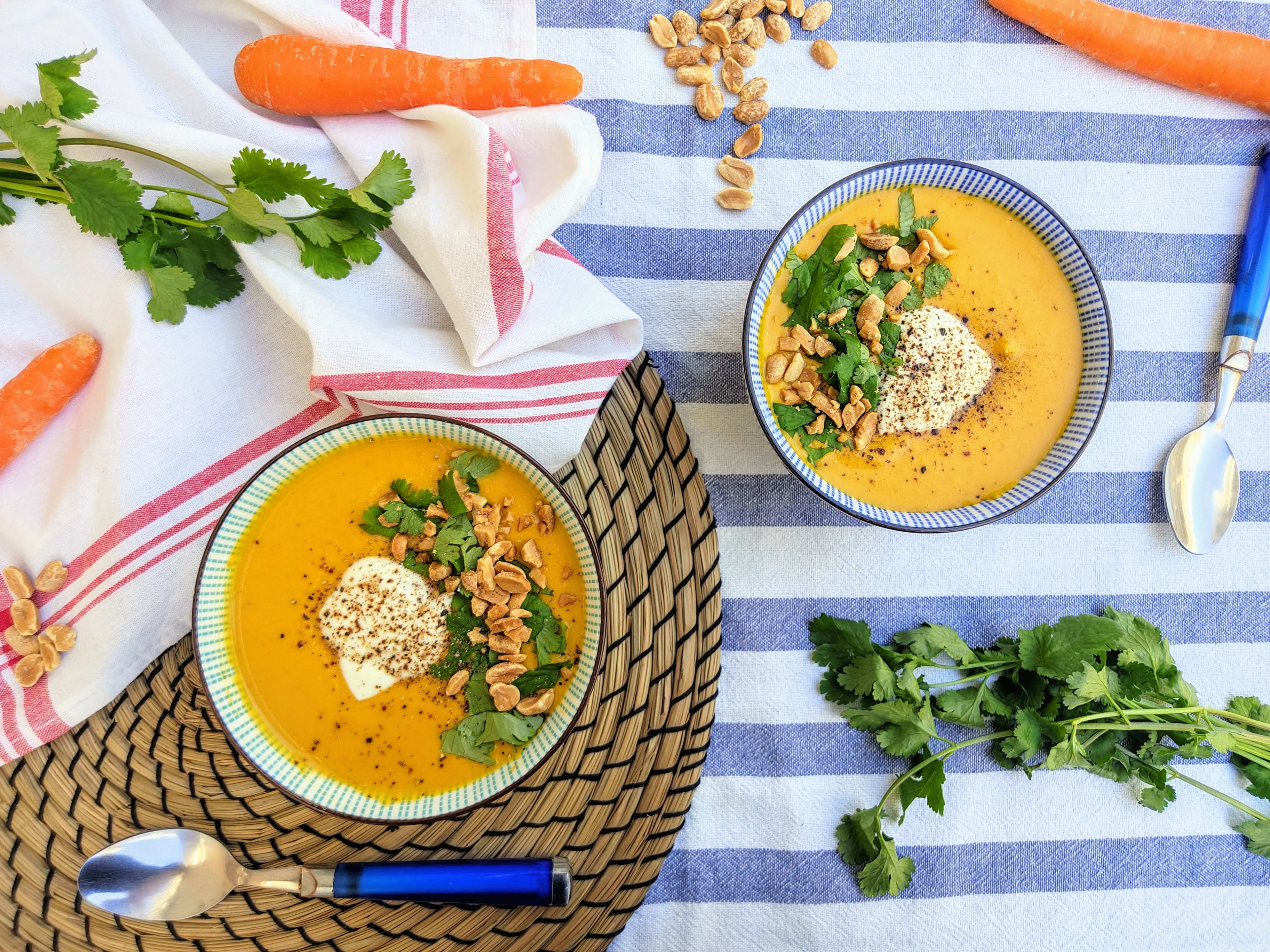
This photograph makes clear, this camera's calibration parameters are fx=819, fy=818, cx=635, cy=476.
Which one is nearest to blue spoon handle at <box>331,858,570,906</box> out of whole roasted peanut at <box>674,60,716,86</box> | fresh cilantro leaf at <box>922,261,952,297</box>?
fresh cilantro leaf at <box>922,261,952,297</box>

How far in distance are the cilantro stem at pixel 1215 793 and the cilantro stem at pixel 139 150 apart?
2.74 metres

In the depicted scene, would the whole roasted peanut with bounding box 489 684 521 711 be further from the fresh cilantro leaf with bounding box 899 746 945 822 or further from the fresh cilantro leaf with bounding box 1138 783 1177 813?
the fresh cilantro leaf with bounding box 1138 783 1177 813

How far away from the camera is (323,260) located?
1.83m

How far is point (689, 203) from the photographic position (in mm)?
2166

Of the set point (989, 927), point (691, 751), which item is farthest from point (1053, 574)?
point (691, 751)

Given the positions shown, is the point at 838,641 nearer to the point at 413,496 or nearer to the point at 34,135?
the point at 413,496

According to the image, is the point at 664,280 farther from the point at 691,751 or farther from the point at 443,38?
the point at 691,751

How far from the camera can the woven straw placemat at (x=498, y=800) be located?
1855mm

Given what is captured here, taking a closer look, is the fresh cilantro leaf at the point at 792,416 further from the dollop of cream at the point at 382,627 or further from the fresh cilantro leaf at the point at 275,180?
the fresh cilantro leaf at the point at 275,180

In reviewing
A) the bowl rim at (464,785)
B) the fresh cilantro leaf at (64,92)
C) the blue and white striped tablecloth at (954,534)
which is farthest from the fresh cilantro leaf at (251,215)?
the blue and white striped tablecloth at (954,534)

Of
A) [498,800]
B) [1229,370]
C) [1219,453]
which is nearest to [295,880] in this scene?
[498,800]

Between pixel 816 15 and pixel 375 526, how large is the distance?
1.76 m

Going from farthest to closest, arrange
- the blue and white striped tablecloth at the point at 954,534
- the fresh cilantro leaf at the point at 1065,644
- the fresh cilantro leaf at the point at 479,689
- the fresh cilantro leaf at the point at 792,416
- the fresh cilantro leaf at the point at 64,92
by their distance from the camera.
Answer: the blue and white striped tablecloth at the point at 954,534
the fresh cilantro leaf at the point at 1065,644
the fresh cilantro leaf at the point at 792,416
the fresh cilantro leaf at the point at 479,689
the fresh cilantro leaf at the point at 64,92

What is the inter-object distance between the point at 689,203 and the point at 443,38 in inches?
30.0
